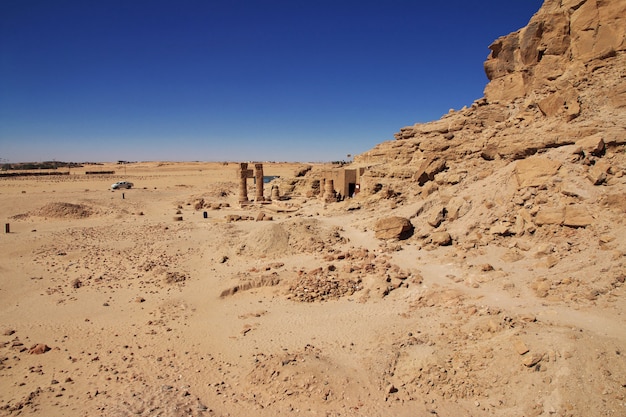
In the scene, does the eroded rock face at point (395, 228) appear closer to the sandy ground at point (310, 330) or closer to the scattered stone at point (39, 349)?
the sandy ground at point (310, 330)

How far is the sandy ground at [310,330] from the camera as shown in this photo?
646cm

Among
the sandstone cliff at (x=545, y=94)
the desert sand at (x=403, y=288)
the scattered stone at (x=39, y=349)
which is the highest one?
the sandstone cliff at (x=545, y=94)

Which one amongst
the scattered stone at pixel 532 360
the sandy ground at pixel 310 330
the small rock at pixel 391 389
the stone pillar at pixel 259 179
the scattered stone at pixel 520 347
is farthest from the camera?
the stone pillar at pixel 259 179

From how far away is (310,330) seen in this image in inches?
366

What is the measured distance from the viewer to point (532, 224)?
11.8 metres

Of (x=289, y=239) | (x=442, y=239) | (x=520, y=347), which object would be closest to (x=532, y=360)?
→ (x=520, y=347)

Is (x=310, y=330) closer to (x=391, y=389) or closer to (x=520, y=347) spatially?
(x=391, y=389)

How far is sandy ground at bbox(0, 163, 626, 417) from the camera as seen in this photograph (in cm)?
646

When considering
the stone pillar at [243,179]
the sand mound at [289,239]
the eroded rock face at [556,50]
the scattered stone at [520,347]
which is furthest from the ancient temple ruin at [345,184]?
the scattered stone at [520,347]

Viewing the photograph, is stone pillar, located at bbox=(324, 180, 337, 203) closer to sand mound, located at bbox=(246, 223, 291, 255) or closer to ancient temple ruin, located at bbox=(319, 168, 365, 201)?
ancient temple ruin, located at bbox=(319, 168, 365, 201)

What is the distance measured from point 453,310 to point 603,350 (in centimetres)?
327

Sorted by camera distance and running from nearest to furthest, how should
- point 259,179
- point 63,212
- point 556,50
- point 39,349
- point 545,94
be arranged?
point 39,349
point 545,94
point 556,50
point 63,212
point 259,179

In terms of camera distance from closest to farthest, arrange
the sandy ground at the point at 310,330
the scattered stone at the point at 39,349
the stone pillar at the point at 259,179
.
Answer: the sandy ground at the point at 310,330, the scattered stone at the point at 39,349, the stone pillar at the point at 259,179

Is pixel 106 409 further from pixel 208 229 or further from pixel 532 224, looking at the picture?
pixel 208 229
